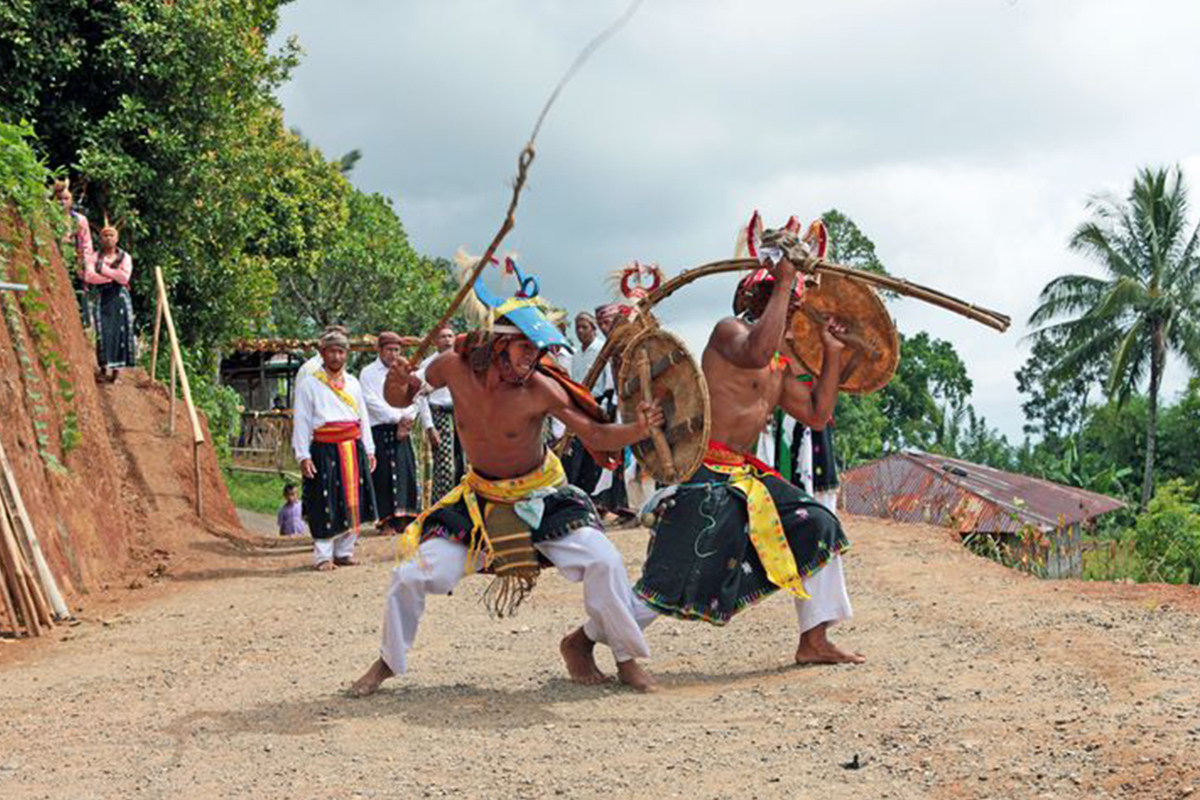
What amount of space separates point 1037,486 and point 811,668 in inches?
810

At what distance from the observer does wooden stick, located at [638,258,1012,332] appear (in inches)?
241

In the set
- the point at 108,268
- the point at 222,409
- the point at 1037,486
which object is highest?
the point at 108,268

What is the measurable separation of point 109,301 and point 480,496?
891 cm

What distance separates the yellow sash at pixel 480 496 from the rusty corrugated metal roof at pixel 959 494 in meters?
12.0

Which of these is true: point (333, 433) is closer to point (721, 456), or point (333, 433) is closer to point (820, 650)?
point (721, 456)

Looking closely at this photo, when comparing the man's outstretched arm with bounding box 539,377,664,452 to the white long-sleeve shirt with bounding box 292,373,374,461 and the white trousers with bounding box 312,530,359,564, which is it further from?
the white trousers with bounding box 312,530,359,564

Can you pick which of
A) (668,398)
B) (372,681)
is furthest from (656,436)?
(372,681)

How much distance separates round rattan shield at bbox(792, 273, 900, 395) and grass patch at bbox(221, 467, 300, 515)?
16482mm

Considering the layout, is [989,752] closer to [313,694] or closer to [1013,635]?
[1013,635]

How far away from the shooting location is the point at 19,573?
27.6 feet

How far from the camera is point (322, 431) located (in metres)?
11.5

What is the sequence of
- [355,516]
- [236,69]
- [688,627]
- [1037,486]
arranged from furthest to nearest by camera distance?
[1037,486] → [236,69] → [355,516] → [688,627]

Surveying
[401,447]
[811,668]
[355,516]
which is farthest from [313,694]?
[401,447]

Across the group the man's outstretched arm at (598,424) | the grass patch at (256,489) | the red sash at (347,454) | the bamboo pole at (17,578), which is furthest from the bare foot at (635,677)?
the grass patch at (256,489)
